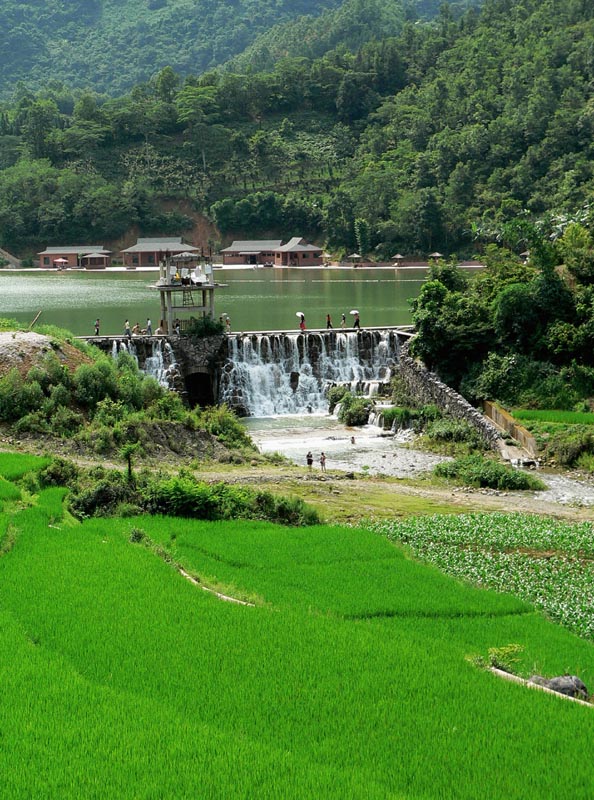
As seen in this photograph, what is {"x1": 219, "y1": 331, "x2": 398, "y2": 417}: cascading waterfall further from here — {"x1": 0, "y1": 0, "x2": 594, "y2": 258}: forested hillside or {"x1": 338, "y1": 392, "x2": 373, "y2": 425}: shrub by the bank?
{"x1": 0, "y1": 0, "x2": 594, "y2": 258}: forested hillside

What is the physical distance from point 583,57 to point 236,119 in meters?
46.8

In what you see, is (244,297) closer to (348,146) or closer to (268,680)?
(268,680)

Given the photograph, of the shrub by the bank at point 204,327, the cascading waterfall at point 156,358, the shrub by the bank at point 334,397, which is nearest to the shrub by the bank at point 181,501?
the shrub by the bank at point 334,397

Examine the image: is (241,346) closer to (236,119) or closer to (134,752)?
(134,752)

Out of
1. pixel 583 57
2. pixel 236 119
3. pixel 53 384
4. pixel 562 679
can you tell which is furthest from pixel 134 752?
pixel 236 119

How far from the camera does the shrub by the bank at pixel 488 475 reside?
2433cm

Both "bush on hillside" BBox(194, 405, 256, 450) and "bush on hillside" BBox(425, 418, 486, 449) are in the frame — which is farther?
"bush on hillside" BBox(425, 418, 486, 449)

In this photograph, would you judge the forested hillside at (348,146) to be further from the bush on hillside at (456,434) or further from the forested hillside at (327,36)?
the bush on hillside at (456,434)

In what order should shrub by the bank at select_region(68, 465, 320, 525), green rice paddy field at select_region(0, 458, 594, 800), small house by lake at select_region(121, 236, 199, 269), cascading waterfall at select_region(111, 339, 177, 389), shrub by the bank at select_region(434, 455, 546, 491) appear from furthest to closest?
small house by lake at select_region(121, 236, 199, 269) < cascading waterfall at select_region(111, 339, 177, 389) < shrub by the bank at select_region(434, 455, 546, 491) < shrub by the bank at select_region(68, 465, 320, 525) < green rice paddy field at select_region(0, 458, 594, 800)

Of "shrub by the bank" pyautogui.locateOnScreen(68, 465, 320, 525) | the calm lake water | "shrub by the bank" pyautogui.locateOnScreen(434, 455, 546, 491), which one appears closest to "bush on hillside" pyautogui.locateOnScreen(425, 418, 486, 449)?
"shrub by the bank" pyautogui.locateOnScreen(434, 455, 546, 491)

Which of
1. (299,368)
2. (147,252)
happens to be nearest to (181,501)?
(299,368)

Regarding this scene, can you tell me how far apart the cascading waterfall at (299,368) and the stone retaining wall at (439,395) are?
135 cm

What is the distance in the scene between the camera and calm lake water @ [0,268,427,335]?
53094 millimetres

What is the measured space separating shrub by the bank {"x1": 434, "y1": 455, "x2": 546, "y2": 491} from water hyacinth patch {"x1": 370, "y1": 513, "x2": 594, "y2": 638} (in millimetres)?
3804
